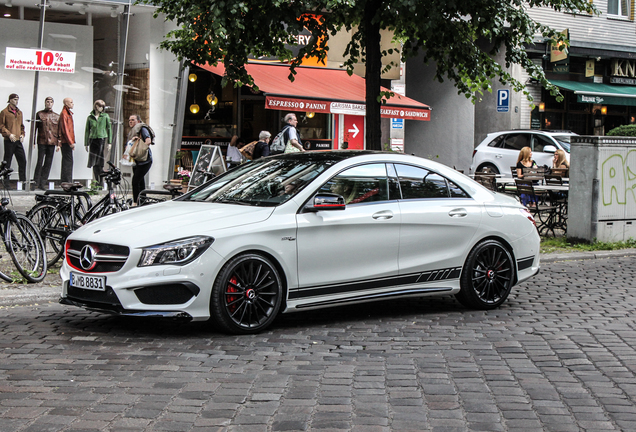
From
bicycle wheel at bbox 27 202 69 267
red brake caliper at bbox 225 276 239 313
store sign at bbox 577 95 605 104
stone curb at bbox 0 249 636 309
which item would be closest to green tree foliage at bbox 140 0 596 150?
bicycle wheel at bbox 27 202 69 267

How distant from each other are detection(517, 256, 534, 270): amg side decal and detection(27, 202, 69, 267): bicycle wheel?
497 centimetres

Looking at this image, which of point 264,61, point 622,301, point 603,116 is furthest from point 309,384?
point 603,116

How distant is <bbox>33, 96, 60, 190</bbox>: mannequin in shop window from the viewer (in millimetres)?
17781

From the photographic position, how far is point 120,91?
18750 mm

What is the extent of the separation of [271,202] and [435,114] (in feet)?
69.2

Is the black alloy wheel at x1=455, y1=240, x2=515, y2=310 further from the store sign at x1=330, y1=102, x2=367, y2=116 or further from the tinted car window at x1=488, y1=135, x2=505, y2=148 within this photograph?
the tinted car window at x1=488, y1=135, x2=505, y2=148

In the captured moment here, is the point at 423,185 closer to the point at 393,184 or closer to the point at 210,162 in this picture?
the point at 393,184

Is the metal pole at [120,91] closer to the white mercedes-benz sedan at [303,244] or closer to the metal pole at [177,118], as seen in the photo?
the metal pole at [177,118]

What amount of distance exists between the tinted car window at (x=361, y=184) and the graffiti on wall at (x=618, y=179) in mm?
6631

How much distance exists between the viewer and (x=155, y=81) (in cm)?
1911

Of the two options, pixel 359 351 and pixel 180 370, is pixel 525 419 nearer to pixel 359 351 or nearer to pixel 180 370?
pixel 359 351

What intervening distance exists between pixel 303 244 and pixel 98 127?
12.9m

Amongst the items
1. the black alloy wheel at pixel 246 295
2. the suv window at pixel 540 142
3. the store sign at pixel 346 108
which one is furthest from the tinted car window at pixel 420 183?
the suv window at pixel 540 142

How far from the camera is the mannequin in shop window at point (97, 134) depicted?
18.4 m
